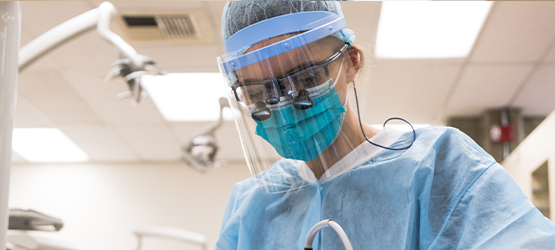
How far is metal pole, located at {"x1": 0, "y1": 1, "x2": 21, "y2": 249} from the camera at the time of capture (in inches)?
23.3

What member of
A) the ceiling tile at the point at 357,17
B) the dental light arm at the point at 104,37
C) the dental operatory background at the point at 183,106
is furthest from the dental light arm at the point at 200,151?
the ceiling tile at the point at 357,17

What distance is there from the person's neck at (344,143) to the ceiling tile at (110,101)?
2.55 meters

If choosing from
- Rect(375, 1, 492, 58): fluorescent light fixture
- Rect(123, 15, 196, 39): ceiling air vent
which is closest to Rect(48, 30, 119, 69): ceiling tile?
Rect(123, 15, 196, 39): ceiling air vent

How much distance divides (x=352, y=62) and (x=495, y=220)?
0.38 meters

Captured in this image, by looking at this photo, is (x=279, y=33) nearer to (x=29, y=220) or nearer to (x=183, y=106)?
(x=29, y=220)

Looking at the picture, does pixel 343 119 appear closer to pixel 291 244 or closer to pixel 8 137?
pixel 291 244

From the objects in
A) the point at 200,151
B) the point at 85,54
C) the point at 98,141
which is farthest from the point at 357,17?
the point at 98,141

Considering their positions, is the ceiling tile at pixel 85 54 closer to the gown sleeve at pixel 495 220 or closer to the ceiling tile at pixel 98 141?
the ceiling tile at pixel 98 141

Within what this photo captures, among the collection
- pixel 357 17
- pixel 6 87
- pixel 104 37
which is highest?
pixel 104 37

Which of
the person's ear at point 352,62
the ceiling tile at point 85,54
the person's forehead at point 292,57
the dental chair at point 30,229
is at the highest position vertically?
the ceiling tile at point 85,54

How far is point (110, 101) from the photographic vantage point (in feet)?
11.9

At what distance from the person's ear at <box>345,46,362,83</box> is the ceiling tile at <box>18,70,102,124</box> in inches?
91.4

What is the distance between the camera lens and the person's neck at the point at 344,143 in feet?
3.05

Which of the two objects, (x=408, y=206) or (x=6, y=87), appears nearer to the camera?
(x=6, y=87)
